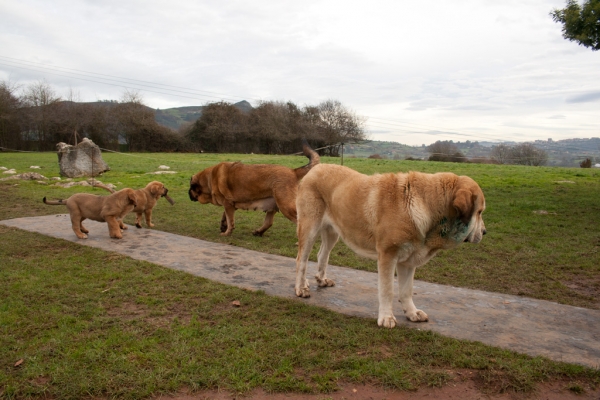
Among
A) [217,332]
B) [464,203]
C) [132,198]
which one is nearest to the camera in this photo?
[464,203]

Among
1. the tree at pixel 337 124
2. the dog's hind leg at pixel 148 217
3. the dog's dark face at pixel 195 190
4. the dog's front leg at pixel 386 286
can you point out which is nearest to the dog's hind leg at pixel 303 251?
the dog's front leg at pixel 386 286

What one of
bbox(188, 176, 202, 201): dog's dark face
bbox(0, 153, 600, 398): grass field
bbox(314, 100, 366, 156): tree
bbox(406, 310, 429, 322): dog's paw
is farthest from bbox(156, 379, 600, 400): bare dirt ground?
bbox(314, 100, 366, 156): tree

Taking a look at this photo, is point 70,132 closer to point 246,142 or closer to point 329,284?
point 246,142

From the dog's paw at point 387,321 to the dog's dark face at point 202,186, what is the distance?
6522 millimetres

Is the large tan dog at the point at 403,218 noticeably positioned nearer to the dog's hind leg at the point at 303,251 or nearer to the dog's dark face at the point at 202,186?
the dog's hind leg at the point at 303,251

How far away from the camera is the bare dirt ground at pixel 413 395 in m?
3.30

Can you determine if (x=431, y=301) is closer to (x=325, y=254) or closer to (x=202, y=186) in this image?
(x=325, y=254)

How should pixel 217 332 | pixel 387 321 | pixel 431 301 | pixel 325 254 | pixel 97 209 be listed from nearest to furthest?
pixel 217 332, pixel 387 321, pixel 431 301, pixel 325 254, pixel 97 209

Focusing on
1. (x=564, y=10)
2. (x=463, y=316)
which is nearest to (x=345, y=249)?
(x=463, y=316)

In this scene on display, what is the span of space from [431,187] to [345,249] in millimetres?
3937

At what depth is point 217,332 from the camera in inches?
171

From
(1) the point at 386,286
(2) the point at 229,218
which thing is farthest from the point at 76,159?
(1) the point at 386,286

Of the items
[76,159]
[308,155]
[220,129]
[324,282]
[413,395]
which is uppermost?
[220,129]

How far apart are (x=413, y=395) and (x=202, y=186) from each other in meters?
7.94
